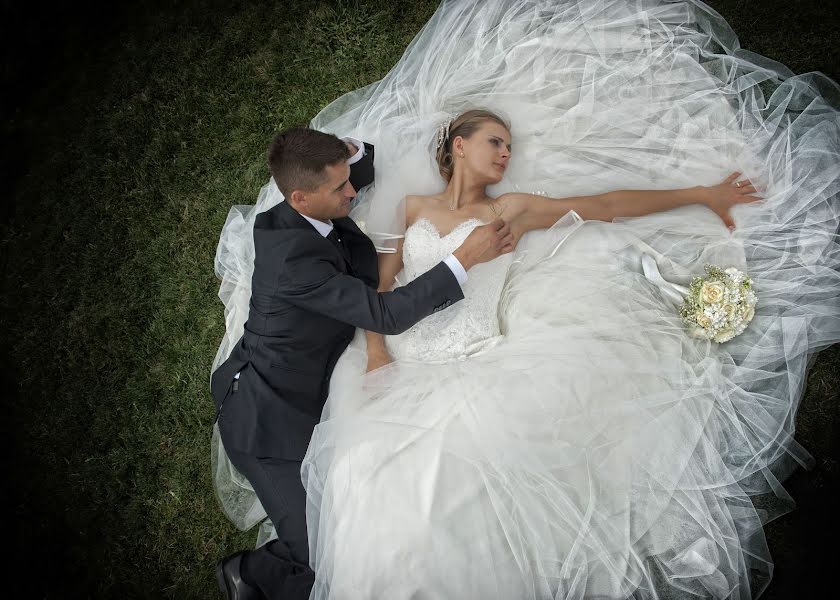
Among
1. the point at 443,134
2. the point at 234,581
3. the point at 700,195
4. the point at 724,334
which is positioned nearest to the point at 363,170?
the point at 443,134

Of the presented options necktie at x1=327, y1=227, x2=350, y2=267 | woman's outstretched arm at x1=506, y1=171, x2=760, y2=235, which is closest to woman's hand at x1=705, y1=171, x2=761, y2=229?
woman's outstretched arm at x1=506, y1=171, x2=760, y2=235

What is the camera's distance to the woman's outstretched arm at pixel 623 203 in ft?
13.9

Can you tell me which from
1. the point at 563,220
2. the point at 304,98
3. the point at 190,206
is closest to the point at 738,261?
the point at 563,220

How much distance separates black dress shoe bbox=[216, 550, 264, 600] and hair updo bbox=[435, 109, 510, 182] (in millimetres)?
3076

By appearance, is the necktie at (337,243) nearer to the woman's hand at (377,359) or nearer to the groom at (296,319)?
the groom at (296,319)

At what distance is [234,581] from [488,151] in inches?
132

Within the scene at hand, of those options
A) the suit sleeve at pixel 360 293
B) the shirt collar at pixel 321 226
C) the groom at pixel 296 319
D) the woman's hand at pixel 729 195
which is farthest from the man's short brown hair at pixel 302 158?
the woman's hand at pixel 729 195

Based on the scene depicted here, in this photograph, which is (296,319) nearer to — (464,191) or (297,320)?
(297,320)

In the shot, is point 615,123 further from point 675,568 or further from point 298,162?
point 675,568

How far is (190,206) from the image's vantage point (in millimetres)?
5660

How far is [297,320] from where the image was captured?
155 inches

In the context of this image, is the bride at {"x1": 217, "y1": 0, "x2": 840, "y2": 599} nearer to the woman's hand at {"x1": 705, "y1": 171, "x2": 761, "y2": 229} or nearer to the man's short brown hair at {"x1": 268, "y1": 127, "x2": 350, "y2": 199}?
the woman's hand at {"x1": 705, "y1": 171, "x2": 761, "y2": 229}

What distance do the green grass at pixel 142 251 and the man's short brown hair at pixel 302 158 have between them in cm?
181

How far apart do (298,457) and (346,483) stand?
69 centimetres
